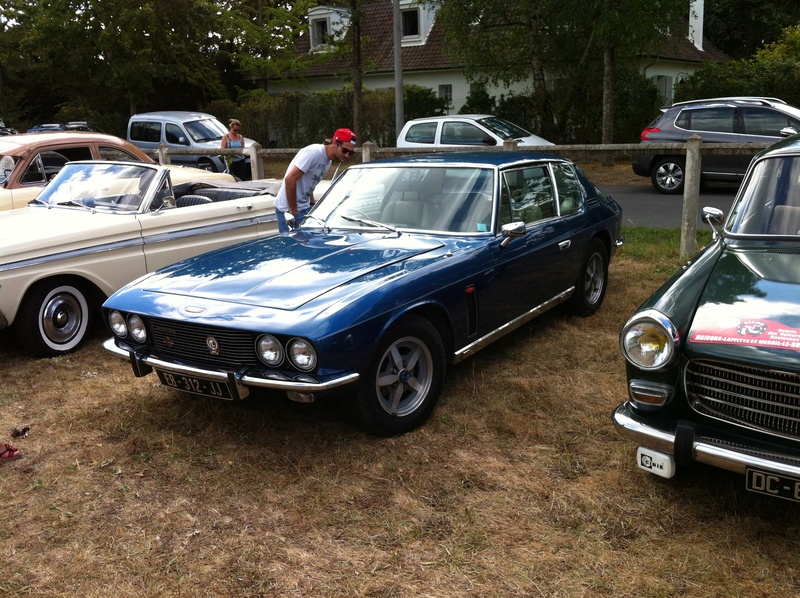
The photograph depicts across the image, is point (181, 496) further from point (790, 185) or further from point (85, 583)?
point (790, 185)

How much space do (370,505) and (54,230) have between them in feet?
12.7

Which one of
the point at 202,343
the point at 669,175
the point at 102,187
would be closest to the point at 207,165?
the point at 669,175

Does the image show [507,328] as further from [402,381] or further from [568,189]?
[568,189]

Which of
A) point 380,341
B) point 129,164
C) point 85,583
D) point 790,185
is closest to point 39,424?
point 85,583

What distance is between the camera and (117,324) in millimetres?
4719

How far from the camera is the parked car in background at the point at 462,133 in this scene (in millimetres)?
15859

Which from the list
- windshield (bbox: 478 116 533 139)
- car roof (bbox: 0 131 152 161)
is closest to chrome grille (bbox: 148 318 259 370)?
car roof (bbox: 0 131 152 161)

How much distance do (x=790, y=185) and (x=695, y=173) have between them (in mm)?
4255

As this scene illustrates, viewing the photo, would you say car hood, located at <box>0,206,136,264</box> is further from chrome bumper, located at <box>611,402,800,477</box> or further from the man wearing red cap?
chrome bumper, located at <box>611,402,800,477</box>

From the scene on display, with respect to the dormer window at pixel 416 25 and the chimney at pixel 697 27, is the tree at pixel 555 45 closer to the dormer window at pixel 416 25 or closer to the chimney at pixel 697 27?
the dormer window at pixel 416 25

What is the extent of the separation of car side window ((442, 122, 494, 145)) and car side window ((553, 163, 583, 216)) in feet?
30.5

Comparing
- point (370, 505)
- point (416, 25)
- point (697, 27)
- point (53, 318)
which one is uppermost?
point (416, 25)

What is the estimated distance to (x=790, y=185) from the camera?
4512 millimetres

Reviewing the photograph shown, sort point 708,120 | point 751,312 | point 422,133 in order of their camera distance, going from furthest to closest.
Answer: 1. point 422,133
2. point 708,120
3. point 751,312
